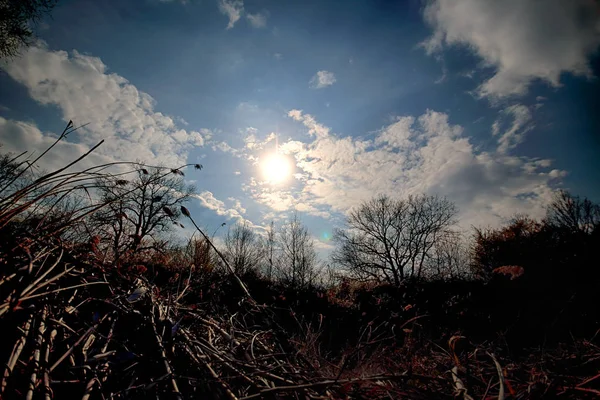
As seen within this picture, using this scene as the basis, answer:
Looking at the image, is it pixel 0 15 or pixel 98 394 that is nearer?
pixel 98 394

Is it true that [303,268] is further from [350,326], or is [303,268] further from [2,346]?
[2,346]

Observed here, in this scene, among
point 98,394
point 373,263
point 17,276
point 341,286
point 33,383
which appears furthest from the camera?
point 373,263

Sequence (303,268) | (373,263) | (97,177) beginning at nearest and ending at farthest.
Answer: (97,177) → (373,263) → (303,268)

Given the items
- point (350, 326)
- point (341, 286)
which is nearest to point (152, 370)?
point (350, 326)

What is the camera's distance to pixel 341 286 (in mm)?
14555

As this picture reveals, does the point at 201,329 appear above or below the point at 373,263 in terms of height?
below

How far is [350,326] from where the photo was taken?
9812mm

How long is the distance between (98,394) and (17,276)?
55 cm

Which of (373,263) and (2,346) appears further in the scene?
(373,263)

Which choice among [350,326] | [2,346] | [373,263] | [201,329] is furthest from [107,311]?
[373,263]

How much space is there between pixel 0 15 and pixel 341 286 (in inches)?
678

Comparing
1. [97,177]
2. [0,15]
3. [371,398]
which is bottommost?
[371,398]

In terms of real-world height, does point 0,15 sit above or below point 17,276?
above

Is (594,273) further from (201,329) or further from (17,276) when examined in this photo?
(17,276)
